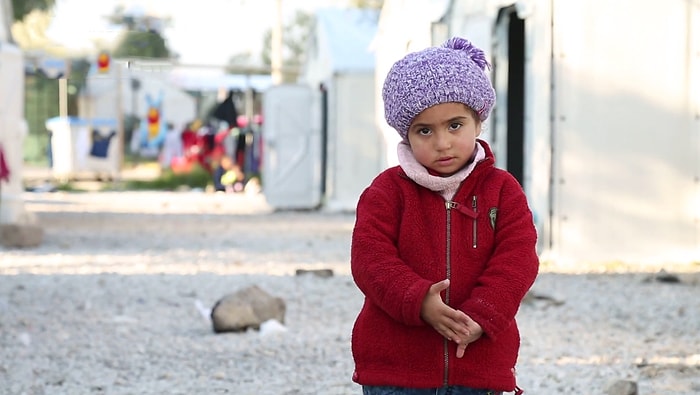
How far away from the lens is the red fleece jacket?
2.99m

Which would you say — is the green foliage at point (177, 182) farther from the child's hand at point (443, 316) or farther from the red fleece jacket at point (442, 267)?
the child's hand at point (443, 316)

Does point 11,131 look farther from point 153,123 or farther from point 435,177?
point 153,123

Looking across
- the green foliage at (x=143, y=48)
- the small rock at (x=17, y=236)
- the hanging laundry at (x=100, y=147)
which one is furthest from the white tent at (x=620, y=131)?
the green foliage at (x=143, y=48)

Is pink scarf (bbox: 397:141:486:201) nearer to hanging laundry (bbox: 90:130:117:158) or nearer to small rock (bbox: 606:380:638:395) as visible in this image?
small rock (bbox: 606:380:638:395)

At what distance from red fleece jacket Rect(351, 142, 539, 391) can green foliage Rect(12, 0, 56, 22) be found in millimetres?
18388

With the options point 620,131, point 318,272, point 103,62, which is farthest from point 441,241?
point 103,62

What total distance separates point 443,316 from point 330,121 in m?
17.3

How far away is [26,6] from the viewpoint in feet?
67.4

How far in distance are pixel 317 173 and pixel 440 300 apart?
18.6 metres

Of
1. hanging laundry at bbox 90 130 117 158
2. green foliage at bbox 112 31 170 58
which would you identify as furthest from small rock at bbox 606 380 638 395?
green foliage at bbox 112 31 170 58

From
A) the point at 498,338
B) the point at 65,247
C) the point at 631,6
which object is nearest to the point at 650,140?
the point at 631,6

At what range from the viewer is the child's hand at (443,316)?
2.90m

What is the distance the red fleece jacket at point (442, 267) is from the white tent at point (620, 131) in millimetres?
7647

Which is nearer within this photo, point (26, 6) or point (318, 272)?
point (318, 272)
